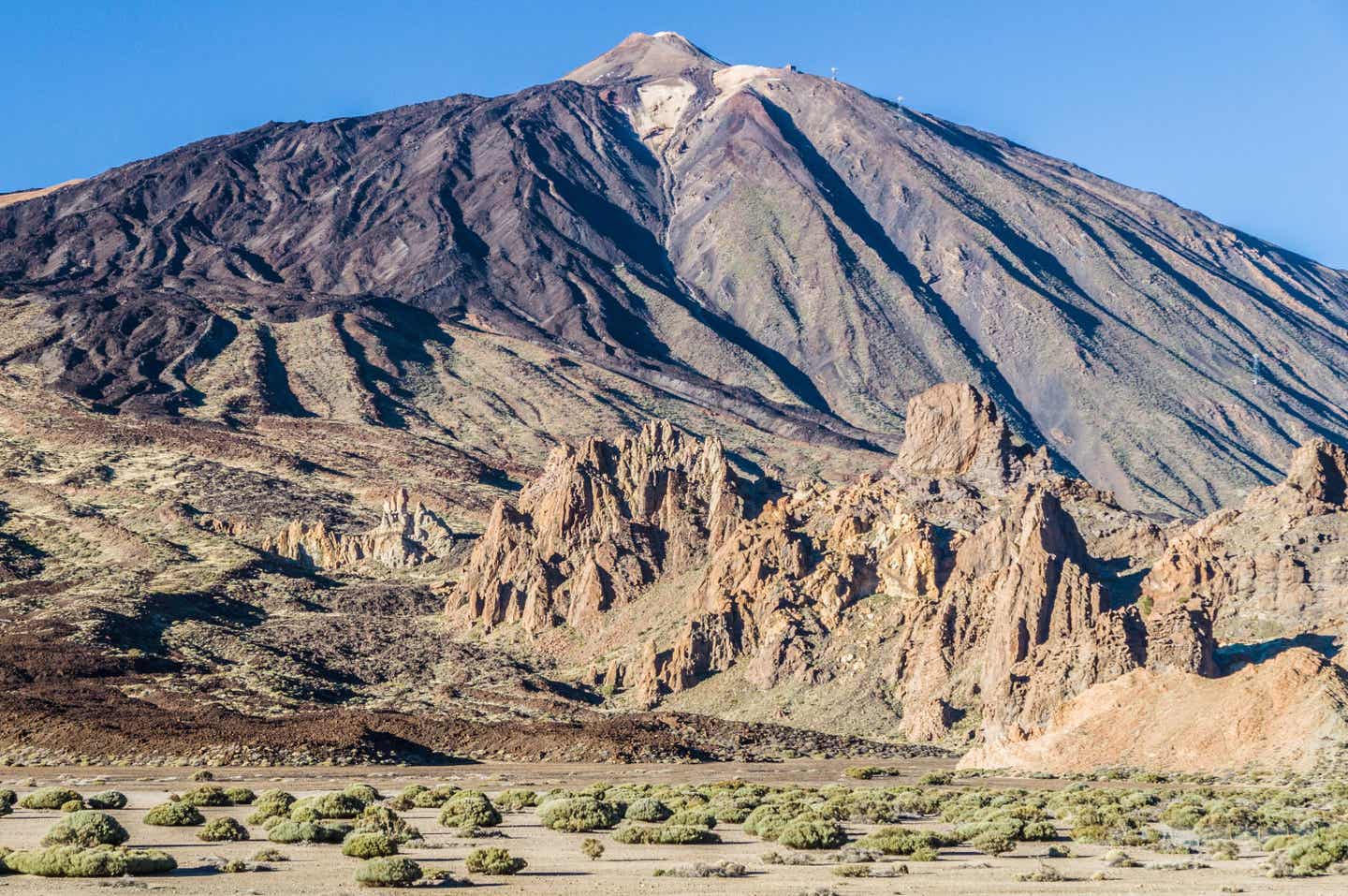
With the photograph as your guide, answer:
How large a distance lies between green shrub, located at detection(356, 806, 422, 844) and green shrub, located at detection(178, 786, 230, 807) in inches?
245

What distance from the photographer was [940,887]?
28016mm

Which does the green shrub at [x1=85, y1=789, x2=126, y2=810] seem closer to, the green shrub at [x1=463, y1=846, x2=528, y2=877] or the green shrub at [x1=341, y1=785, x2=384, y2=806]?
the green shrub at [x1=341, y1=785, x2=384, y2=806]

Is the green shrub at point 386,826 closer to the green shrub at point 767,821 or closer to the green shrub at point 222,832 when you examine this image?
the green shrub at point 222,832

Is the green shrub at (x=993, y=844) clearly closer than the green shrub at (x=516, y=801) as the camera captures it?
Yes

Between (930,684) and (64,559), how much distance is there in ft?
239

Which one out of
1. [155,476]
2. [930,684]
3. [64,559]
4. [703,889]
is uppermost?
[155,476]

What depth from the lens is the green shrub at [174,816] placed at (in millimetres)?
36406

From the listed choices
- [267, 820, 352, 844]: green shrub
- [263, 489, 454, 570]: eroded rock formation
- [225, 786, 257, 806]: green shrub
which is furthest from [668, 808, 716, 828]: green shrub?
[263, 489, 454, 570]: eroded rock formation

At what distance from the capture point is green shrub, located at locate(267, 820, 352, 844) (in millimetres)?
32875

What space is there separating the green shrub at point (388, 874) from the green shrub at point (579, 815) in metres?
8.92

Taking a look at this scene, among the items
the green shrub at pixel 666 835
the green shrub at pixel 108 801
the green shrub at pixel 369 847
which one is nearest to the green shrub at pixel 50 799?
the green shrub at pixel 108 801

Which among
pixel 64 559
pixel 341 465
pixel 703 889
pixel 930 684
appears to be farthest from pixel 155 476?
pixel 703 889

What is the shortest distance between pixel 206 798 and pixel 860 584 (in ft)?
135

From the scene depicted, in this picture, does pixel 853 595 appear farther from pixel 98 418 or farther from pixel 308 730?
pixel 98 418
